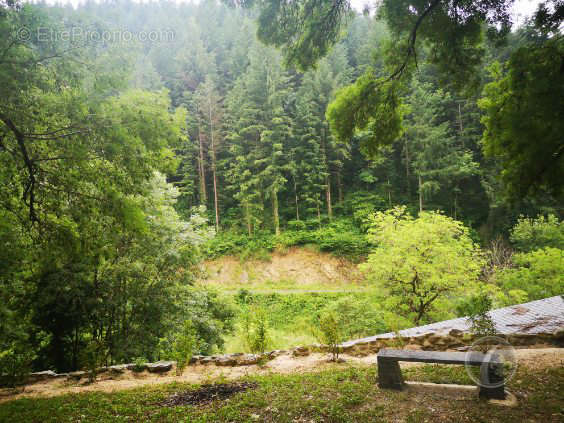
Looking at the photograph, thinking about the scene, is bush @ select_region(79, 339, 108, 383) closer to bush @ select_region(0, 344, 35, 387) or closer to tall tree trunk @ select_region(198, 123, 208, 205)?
bush @ select_region(0, 344, 35, 387)

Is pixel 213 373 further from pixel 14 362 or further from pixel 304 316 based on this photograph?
pixel 304 316

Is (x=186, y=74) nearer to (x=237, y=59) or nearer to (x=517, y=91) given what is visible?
(x=237, y=59)

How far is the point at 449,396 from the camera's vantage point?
3.39 m

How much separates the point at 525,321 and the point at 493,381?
3251mm

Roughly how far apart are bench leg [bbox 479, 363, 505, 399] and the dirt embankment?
1487 cm

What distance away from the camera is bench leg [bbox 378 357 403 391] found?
3.74 meters

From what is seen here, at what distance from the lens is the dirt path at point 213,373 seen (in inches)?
173

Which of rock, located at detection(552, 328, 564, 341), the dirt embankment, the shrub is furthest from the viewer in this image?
the dirt embankment

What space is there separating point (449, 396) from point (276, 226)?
19.2 m

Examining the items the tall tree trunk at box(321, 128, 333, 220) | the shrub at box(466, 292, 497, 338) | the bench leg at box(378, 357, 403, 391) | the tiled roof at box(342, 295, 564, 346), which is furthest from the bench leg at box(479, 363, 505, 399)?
the tall tree trunk at box(321, 128, 333, 220)

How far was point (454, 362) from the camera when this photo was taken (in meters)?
3.42

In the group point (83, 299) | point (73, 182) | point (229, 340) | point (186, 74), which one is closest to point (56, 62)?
point (73, 182)

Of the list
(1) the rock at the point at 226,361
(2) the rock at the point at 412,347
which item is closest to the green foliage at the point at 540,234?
(2) the rock at the point at 412,347

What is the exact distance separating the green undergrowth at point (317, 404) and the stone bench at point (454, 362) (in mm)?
148
